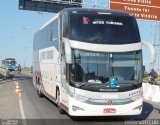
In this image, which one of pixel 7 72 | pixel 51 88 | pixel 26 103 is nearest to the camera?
pixel 51 88

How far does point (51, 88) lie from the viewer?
18.2 metres

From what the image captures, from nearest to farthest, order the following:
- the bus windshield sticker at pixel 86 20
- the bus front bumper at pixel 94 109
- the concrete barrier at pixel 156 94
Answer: the bus front bumper at pixel 94 109
the bus windshield sticker at pixel 86 20
the concrete barrier at pixel 156 94

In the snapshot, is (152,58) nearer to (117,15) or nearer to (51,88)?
(117,15)

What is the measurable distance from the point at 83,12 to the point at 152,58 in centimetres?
273

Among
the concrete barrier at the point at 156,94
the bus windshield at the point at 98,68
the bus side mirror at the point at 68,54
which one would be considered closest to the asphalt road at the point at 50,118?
the bus windshield at the point at 98,68

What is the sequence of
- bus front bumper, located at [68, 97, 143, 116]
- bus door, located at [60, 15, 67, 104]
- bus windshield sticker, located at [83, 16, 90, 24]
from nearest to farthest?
bus front bumper, located at [68, 97, 143, 116]
bus windshield sticker, located at [83, 16, 90, 24]
bus door, located at [60, 15, 67, 104]

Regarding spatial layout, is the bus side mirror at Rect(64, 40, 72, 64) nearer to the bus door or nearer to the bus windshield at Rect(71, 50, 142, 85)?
the bus windshield at Rect(71, 50, 142, 85)

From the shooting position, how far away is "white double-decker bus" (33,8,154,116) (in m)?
13.5

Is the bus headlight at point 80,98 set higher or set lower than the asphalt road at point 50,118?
higher

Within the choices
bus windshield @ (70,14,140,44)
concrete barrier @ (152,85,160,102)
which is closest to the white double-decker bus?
bus windshield @ (70,14,140,44)

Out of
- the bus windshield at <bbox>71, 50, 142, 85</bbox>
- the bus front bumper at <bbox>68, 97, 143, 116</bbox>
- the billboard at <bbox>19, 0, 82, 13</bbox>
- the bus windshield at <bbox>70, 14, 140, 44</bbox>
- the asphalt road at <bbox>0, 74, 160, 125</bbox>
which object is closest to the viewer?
the bus front bumper at <bbox>68, 97, 143, 116</bbox>

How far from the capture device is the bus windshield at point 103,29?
14.0 metres

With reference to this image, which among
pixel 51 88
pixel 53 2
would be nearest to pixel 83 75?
pixel 51 88

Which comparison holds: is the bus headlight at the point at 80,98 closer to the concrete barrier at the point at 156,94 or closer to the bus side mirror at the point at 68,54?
the bus side mirror at the point at 68,54
